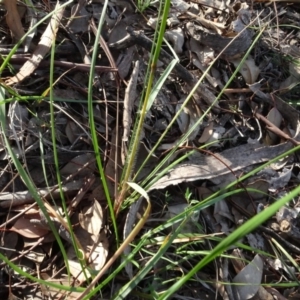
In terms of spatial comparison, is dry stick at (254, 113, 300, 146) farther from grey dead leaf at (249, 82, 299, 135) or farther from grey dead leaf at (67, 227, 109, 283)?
grey dead leaf at (67, 227, 109, 283)

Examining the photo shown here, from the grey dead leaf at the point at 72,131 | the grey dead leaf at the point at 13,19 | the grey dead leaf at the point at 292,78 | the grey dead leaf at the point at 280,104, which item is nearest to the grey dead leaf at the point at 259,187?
the grey dead leaf at the point at 280,104

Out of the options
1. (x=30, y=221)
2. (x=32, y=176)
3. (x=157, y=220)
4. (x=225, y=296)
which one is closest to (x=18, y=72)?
(x=32, y=176)

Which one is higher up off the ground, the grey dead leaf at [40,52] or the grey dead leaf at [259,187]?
the grey dead leaf at [40,52]

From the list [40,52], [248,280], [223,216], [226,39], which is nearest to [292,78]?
[226,39]

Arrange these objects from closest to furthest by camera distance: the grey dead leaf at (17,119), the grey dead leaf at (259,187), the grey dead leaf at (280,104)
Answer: the grey dead leaf at (17,119) → the grey dead leaf at (259,187) → the grey dead leaf at (280,104)

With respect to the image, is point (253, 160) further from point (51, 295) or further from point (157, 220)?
point (51, 295)

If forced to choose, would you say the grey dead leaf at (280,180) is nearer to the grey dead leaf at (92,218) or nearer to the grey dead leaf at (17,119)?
the grey dead leaf at (92,218)

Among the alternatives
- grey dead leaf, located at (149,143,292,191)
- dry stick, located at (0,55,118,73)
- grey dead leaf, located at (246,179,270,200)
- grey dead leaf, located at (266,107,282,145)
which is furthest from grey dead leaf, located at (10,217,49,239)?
grey dead leaf, located at (266,107,282,145)

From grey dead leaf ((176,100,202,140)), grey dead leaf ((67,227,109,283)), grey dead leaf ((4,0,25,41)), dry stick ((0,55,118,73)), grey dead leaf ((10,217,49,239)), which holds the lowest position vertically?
grey dead leaf ((67,227,109,283))
